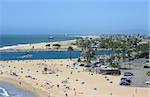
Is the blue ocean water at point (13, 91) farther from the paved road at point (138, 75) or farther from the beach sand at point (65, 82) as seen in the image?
the paved road at point (138, 75)

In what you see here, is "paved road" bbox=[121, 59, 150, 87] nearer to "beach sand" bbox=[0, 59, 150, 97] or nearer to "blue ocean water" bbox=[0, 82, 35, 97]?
"beach sand" bbox=[0, 59, 150, 97]

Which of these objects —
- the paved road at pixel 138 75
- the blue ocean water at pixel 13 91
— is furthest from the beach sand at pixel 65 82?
the paved road at pixel 138 75

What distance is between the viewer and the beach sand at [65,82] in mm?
28438

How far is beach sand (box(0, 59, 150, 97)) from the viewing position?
2844 cm

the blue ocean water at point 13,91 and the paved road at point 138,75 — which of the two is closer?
the blue ocean water at point 13,91

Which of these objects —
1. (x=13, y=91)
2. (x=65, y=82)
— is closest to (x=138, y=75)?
(x=65, y=82)

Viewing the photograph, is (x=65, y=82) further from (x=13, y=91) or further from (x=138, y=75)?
(x=138, y=75)

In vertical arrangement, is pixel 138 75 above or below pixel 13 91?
above

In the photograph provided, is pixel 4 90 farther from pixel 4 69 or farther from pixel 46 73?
pixel 4 69

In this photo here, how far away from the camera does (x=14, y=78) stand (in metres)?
38.6

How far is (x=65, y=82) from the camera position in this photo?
112 ft

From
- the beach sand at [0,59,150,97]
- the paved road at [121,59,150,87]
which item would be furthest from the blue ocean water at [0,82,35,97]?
the paved road at [121,59,150,87]

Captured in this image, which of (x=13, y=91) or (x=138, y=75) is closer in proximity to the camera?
(x=13, y=91)

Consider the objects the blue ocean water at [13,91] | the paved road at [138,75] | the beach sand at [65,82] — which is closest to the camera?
the beach sand at [65,82]
